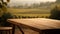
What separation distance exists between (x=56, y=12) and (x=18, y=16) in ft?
5.02

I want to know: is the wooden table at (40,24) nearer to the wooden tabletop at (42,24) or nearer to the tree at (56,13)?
the wooden tabletop at (42,24)

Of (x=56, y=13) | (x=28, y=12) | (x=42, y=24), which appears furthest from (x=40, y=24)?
(x=28, y=12)

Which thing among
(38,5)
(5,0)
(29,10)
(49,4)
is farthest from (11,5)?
(49,4)

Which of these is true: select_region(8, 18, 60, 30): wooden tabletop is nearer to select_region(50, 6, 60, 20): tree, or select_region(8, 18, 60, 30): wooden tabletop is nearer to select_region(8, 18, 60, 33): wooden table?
select_region(8, 18, 60, 33): wooden table

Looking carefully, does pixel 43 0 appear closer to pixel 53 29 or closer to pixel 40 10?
pixel 40 10

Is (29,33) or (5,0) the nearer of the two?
(29,33)

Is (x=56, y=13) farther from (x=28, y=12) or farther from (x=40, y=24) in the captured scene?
(x=40, y=24)

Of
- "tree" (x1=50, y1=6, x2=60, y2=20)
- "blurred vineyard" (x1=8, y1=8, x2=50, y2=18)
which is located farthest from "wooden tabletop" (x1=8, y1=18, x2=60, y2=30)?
"blurred vineyard" (x1=8, y1=8, x2=50, y2=18)

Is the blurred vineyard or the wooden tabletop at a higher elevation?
the wooden tabletop

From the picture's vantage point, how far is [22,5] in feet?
20.8

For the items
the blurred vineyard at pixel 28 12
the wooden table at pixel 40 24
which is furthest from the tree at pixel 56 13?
the wooden table at pixel 40 24

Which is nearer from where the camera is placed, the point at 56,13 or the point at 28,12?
the point at 56,13

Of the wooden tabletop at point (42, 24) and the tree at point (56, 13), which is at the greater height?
the wooden tabletop at point (42, 24)

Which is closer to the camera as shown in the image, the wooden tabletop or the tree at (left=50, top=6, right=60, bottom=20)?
the wooden tabletop
